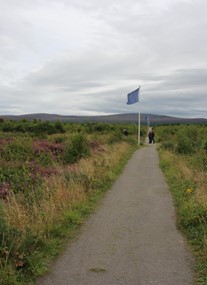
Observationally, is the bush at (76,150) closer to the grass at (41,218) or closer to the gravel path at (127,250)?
the grass at (41,218)

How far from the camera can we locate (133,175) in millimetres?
17266

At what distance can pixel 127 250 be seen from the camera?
6.93 meters

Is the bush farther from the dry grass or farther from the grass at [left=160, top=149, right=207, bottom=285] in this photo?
the dry grass

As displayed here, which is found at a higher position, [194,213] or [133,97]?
[133,97]

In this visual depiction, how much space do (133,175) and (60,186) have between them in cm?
674

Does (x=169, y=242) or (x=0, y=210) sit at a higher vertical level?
(x=0, y=210)

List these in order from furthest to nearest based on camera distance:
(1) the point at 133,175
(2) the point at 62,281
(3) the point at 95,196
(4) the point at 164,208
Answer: (1) the point at 133,175 < (3) the point at 95,196 < (4) the point at 164,208 < (2) the point at 62,281

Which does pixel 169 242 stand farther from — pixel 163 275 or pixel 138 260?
pixel 163 275

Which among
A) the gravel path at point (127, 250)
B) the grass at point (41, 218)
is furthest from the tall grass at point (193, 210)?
the grass at point (41, 218)

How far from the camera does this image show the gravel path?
5691 millimetres

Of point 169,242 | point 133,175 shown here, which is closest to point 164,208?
point 169,242

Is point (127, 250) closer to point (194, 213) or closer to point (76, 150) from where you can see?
point (194, 213)

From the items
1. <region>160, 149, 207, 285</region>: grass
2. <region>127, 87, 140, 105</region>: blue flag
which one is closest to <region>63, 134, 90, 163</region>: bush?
<region>160, 149, 207, 285</region>: grass

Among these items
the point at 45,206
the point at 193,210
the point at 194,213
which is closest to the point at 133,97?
the point at 193,210
